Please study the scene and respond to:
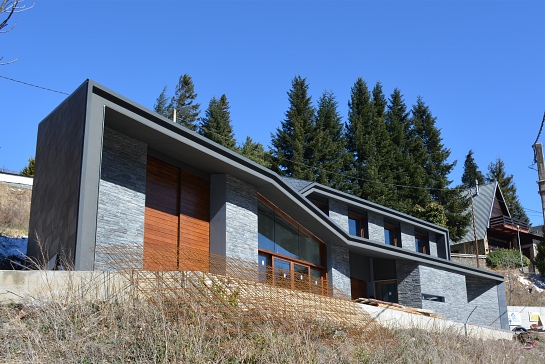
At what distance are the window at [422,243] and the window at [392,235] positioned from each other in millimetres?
2097

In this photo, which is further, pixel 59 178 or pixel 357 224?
pixel 357 224

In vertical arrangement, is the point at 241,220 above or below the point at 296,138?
below

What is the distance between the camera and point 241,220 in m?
17.6

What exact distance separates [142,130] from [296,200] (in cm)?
660

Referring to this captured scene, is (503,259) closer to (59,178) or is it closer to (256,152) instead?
(256,152)

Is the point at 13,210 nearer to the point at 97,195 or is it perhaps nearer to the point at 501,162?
the point at 97,195

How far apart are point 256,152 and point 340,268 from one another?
22.6 metres

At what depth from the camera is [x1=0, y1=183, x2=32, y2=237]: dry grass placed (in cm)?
2133

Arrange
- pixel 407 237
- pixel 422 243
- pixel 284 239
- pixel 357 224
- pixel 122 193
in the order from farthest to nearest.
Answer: pixel 422 243
pixel 407 237
pixel 357 224
pixel 284 239
pixel 122 193

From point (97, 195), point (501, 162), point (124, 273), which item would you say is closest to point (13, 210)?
point (97, 195)

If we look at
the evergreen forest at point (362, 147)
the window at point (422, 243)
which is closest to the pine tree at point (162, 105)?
the evergreen forest at point (362, 147)

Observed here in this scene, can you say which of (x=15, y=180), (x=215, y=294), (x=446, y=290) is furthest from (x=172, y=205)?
(x=15, y=180)

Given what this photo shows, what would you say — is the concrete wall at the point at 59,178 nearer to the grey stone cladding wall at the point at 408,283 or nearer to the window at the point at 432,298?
the grey stone cladding wall at the point at 408,283

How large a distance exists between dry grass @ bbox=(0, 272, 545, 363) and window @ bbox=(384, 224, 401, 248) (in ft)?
56.2
